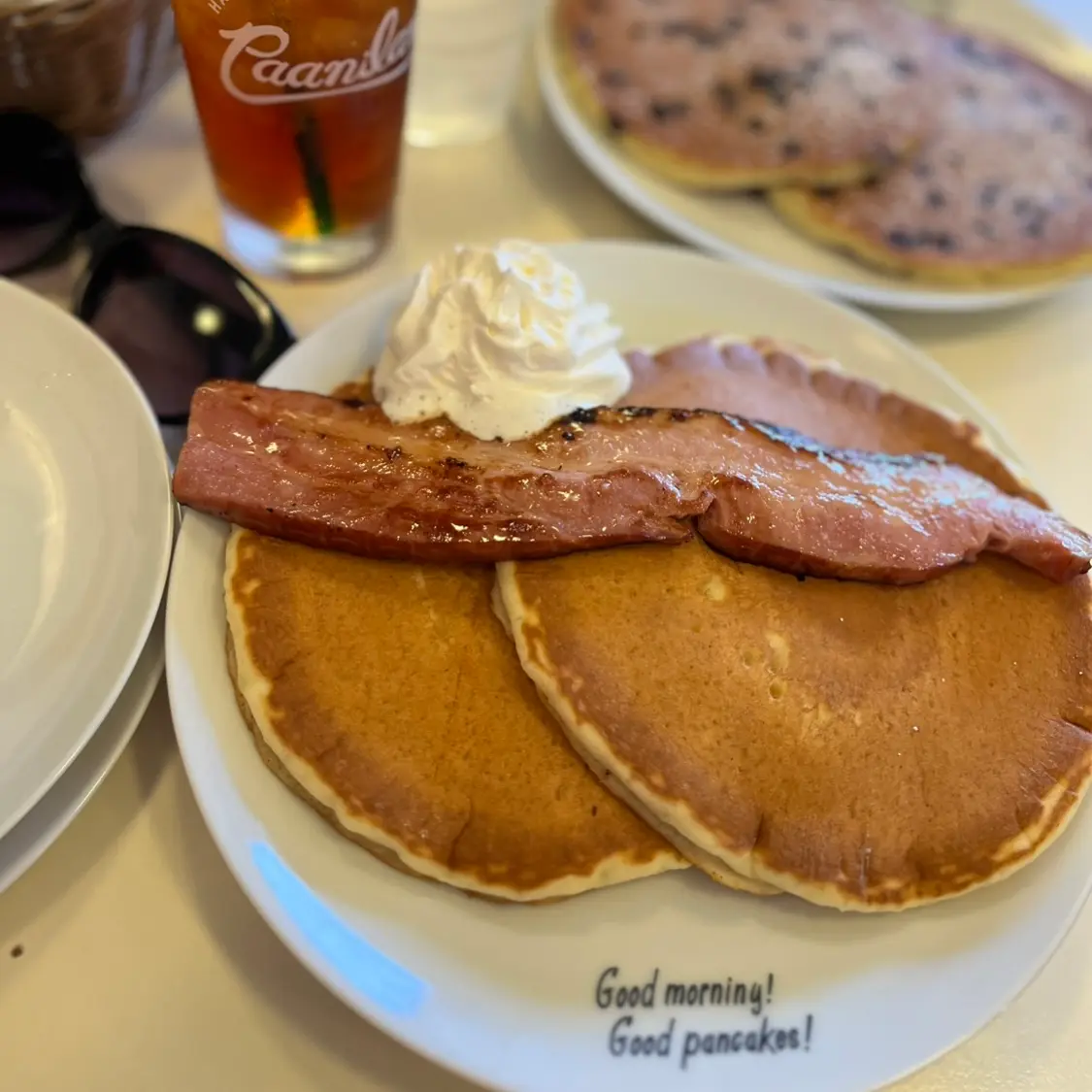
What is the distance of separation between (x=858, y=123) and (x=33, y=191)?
1.38m

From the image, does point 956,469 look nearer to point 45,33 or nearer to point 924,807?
point 924,807

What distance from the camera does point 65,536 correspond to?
3.92 feet

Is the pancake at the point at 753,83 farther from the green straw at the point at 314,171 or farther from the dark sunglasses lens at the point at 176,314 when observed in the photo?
the dark sunglasses lens at the point at 176,314

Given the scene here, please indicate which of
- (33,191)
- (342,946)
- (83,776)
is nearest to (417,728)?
(342,946)

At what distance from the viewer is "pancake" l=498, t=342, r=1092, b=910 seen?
1041 mm

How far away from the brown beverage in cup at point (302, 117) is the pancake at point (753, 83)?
1.68ft

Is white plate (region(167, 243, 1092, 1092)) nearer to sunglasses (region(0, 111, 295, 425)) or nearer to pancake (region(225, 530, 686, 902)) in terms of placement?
pancake (region(225, 530, 686, 902))

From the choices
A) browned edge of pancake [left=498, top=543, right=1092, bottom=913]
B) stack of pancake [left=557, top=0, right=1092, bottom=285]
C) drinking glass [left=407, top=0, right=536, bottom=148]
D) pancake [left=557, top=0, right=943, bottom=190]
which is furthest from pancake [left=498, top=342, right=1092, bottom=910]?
drinking glass [left=407, top=0, right=536, bottom=148]

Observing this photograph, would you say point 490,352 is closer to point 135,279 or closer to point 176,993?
point 135,279

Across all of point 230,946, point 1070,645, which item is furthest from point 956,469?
point 230,946

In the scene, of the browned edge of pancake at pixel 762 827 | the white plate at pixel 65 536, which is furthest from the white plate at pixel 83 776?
the browned edge of pancake at pixel 762 827

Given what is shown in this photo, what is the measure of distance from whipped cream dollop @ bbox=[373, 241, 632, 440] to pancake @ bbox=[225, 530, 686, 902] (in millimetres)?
217

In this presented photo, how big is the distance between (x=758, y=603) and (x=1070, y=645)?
404mm

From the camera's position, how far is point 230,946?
1.07m
